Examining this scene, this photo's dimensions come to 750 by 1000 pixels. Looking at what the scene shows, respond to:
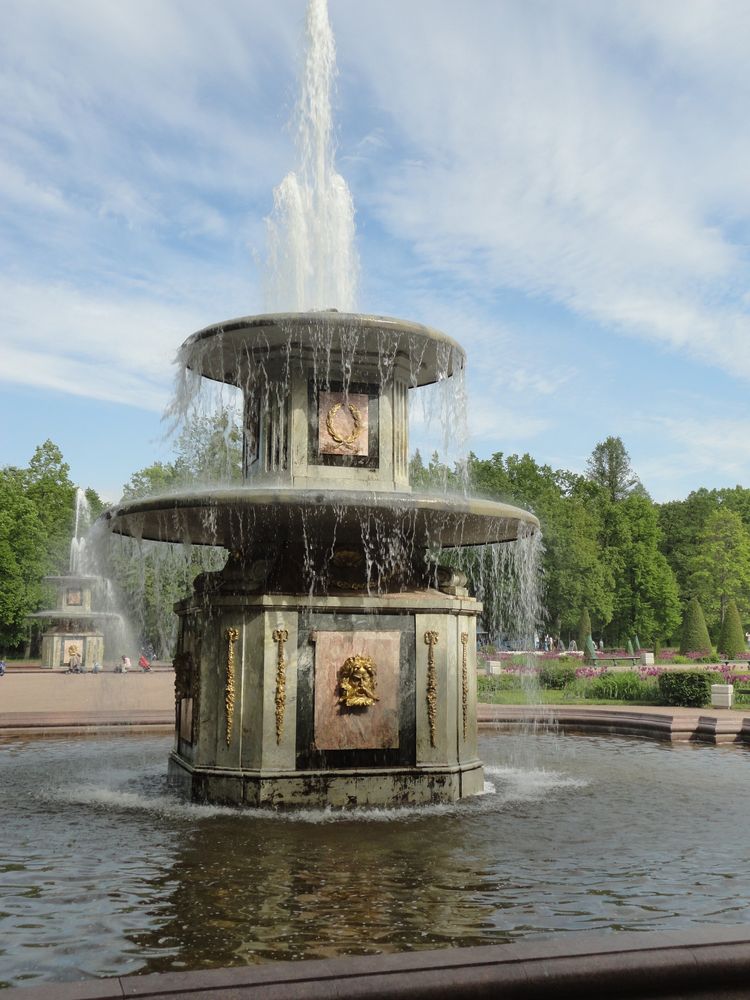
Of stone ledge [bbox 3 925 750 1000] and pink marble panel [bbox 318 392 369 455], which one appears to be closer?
stone ledge [bbox 3 925 750 1000]

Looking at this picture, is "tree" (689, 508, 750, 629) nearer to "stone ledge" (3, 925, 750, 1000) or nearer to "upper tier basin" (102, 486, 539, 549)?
"upper tier basin" (102, 486, 539, 549)

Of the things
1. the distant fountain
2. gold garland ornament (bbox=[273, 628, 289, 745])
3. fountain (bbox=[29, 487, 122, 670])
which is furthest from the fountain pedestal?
gold garland ornament (bbox=[273, 628, 289, 745])

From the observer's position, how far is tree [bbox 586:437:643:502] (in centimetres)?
9200

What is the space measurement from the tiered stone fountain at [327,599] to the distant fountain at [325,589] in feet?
0.07

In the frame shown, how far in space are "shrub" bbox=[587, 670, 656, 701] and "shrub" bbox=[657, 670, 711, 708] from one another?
1.12m

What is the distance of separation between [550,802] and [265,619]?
4070 millimetres

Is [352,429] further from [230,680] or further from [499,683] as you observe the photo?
[499,683]

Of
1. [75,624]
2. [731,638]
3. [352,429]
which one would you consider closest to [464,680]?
[352,429]

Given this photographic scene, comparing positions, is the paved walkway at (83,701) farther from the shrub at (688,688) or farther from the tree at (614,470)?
the tree at (614,470)

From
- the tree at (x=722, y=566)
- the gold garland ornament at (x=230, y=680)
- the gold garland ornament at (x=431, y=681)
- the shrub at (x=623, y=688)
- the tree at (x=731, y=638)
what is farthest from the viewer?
the tree at (x=722, y=566)

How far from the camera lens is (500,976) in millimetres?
4723

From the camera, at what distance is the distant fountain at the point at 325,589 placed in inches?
438

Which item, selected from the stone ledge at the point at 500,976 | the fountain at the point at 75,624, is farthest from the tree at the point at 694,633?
the stone ledge at the point at 500,976

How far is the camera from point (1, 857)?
342 inches
